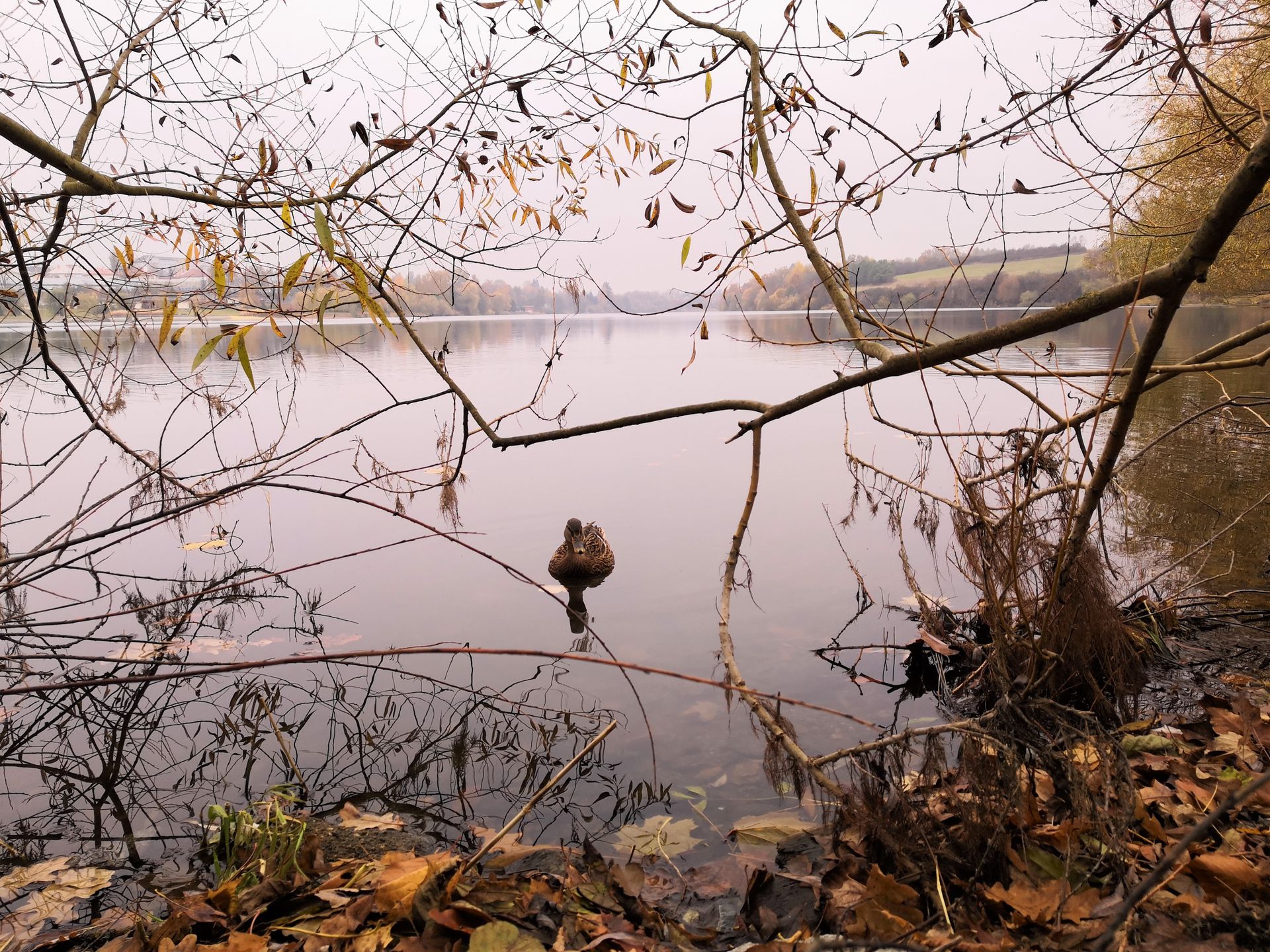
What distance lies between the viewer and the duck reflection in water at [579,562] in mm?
7070

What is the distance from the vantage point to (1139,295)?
2377 millimetres

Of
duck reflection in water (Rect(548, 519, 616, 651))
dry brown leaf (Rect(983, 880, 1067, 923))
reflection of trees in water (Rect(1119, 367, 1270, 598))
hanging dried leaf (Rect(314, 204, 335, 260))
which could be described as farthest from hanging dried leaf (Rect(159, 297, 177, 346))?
duck reflection in water (Rect(548, 519, 616, 651))

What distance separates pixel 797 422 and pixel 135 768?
11657 mm

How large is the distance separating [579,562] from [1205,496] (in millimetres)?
6281

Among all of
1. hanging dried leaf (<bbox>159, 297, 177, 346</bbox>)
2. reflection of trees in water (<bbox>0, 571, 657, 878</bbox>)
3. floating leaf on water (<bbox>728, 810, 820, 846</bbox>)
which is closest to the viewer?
hanging dried leaf (<bbox>159, 297, 177, 346</bbox>)

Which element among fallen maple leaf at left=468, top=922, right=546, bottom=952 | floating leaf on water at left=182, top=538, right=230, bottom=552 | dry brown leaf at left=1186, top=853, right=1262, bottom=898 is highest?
dry brown leaf at left=1186, top=853, right=1262, bottom=898

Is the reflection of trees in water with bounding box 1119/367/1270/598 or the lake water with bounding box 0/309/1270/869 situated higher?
the reflection of trees in water with bounding box 1119/367/1270/598

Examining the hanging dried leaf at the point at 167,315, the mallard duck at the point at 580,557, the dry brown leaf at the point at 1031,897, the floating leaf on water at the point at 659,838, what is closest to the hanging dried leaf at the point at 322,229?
the hanging dried leaf at the point at 167,315

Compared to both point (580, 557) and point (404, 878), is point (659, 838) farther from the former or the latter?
point (580, 557)

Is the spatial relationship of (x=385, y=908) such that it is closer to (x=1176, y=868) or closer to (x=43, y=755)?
(x=1176, y=868)

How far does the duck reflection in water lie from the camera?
707 cm

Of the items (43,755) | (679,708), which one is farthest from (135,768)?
(679,708)

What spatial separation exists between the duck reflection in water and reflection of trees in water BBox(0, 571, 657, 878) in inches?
74.0

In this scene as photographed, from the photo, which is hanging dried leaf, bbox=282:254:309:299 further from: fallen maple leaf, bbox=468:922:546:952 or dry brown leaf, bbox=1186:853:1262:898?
dry brown leaf, bbox=1186:853:1262:898
